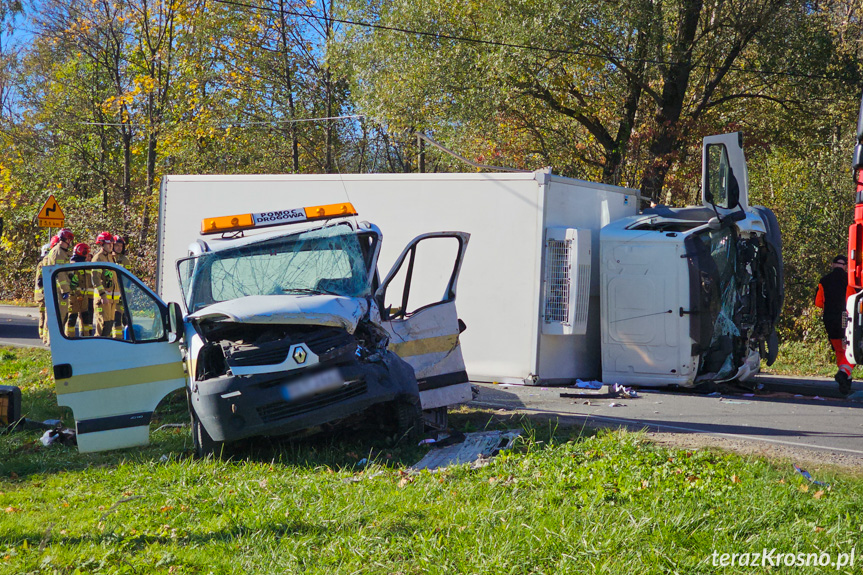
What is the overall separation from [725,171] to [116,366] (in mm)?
7176

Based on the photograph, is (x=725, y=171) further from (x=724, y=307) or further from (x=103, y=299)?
(x=103, y=299)

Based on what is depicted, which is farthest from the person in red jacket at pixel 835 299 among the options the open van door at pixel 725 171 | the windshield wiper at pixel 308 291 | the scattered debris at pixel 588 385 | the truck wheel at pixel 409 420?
the windshield wiper at pixel 308 291

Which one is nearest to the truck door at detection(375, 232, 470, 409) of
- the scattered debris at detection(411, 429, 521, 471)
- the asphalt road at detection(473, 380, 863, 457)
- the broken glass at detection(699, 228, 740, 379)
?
the scattered debris at detection(411, 429, 521, 471)

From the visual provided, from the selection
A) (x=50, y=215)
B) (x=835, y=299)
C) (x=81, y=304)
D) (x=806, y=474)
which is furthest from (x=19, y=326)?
(x=806, y=474)

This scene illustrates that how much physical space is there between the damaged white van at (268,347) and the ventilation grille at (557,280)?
8.41ft

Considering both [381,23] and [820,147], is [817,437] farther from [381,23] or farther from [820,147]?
[381,23]

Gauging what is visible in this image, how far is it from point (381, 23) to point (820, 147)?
10329 millimetres

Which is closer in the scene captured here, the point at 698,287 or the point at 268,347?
the point at 268,347

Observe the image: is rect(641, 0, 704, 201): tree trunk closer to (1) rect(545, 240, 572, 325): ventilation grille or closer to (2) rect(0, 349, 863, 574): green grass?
(1) rect(545, 240, 572, 325): ventilation grille

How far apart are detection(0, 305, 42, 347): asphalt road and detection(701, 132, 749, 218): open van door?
36.8 feet

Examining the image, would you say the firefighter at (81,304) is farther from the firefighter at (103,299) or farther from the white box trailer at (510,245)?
the white box trailer at (510,245)

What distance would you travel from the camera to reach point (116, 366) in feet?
20.7

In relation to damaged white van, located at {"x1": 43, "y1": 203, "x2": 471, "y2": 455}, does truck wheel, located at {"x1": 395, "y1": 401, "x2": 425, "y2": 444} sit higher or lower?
lower

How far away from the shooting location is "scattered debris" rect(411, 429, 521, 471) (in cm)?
594
